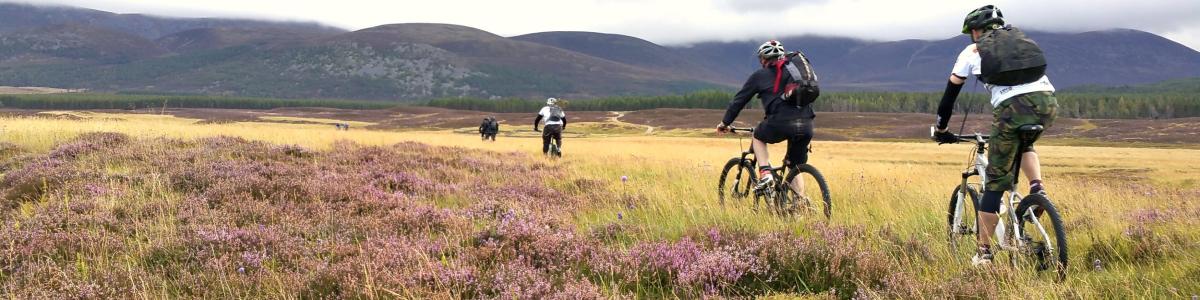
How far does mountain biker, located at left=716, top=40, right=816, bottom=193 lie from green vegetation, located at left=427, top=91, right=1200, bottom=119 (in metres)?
106

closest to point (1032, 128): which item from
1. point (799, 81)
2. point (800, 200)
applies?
point (800, 200)

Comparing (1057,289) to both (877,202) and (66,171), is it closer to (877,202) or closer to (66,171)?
(877,202)

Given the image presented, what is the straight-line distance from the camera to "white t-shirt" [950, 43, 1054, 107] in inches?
184

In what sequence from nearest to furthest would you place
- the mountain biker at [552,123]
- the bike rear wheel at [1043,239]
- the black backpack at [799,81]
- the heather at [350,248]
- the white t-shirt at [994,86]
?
the heather at [350,248], the bike rear wheel at [1043,239], the white t-shirt at [994,86], the black backpack at [799,81], the mountain biker at [552,123]

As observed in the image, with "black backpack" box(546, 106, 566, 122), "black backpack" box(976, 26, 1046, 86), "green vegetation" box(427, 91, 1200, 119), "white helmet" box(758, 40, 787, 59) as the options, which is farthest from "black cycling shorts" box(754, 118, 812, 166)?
"green vegetation" box(427, 91, 1200, 119)

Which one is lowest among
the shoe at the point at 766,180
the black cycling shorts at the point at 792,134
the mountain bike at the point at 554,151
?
the mountain bike at the point at 554,151

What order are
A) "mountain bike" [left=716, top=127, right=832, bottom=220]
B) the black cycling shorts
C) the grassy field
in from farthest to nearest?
1. the black cycling shorts
2. "mountain bike" [left=716, top=127, right=832, bottom=220]
3. the grassy field

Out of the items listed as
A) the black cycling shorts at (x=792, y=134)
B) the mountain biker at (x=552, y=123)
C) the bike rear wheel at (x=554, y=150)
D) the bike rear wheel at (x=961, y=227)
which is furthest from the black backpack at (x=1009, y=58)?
the bike rear wheel at (x=554, y=150)

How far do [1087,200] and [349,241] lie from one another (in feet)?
30.4

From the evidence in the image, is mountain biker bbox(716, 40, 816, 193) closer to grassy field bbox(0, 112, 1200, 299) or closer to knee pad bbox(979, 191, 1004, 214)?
grassy field bbox(0, 112, 1200, 299)

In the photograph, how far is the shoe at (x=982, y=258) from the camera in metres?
4.42

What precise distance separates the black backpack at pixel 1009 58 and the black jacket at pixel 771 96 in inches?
101

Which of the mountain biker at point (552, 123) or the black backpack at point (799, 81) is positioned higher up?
the black backpack at point (799, 81)

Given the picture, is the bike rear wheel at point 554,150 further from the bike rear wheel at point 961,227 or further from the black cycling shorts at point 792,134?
the bike rear wheel at point 961,227
